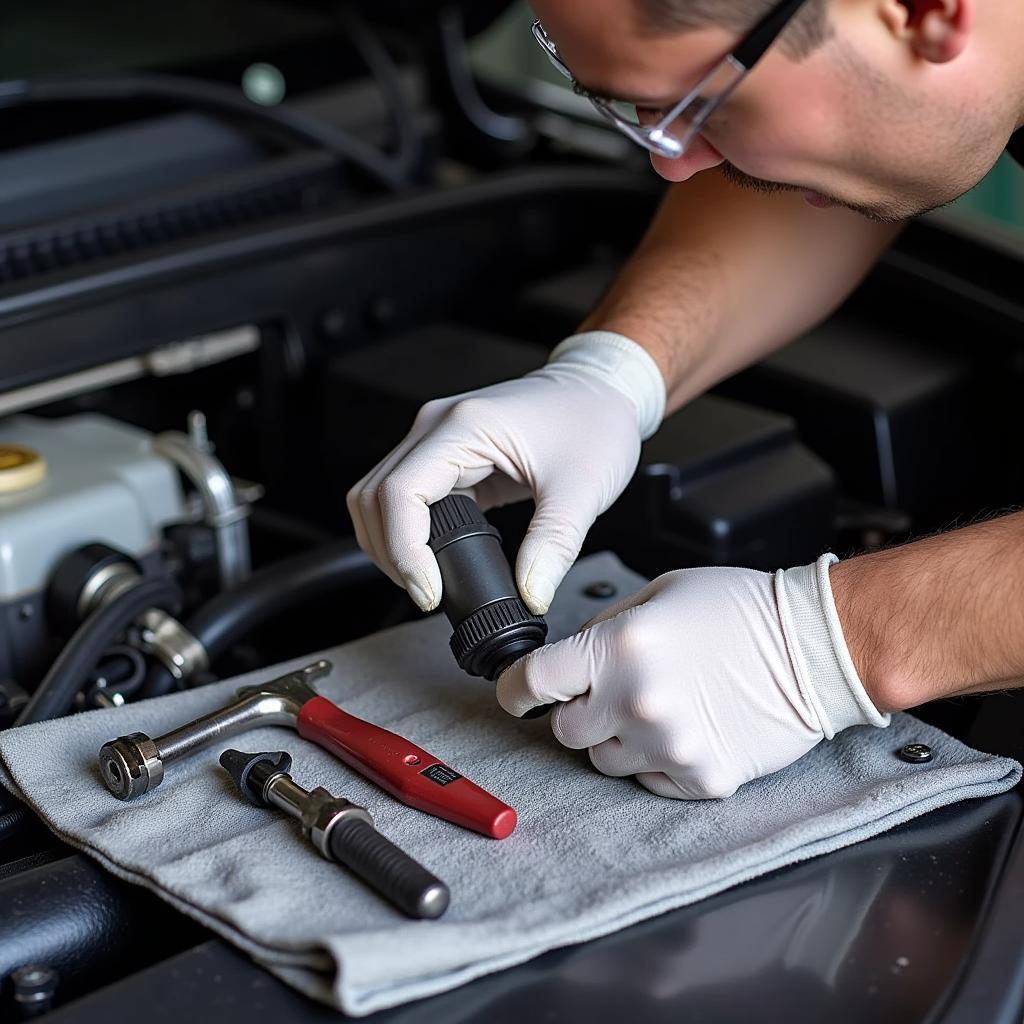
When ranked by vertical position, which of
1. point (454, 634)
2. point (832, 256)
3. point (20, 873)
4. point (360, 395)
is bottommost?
point (20, 873)

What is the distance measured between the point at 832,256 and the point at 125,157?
0.69m

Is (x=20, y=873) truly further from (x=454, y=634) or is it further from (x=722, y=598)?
(x=722, y=598)

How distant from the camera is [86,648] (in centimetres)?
101

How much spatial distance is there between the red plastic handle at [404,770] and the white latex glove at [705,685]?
0.27 ft

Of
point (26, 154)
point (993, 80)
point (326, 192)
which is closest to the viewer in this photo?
point (993, 80)

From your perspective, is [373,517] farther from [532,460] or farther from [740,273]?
[740,273]

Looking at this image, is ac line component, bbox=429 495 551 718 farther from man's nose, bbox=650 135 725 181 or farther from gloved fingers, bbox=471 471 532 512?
man's nose, bbox=650 135 725 181

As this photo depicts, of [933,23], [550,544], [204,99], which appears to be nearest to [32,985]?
[550,544]

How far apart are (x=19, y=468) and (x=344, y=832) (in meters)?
0.49

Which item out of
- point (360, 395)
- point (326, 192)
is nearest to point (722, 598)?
point (360, 395)

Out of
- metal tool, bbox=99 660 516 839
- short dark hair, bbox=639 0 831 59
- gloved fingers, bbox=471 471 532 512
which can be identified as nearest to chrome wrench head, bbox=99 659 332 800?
metal tool, bbox=99 660 516 839

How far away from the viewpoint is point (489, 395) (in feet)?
3.58

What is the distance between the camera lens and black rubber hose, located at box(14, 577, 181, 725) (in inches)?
39.1

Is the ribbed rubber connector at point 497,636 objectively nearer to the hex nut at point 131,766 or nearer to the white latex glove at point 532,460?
the white latex glove at point 532,460
